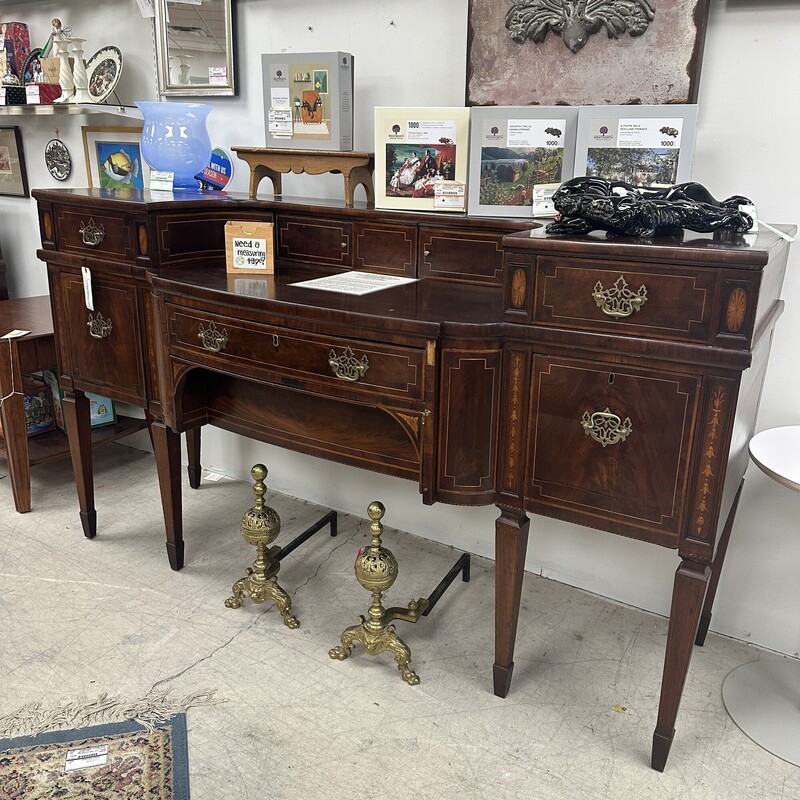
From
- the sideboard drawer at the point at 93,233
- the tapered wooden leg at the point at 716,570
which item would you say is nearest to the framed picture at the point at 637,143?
the tapered wooden leg at the point at 716,570

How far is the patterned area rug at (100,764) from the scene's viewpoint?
5.30 ft

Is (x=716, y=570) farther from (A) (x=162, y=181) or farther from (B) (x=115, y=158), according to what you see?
(B) (x=115, y=158)

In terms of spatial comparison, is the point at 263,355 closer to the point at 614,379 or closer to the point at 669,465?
the point at 614,379

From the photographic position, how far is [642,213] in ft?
4.85

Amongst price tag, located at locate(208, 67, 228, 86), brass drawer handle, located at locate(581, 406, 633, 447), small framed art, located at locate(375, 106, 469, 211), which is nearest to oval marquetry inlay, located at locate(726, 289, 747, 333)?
brass drawer handle, located at locate(581, 406, 633, 447)

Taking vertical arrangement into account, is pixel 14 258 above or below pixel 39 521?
above

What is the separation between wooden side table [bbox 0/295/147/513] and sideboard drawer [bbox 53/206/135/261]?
533 millimetres

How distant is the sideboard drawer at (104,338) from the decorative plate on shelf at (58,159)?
1.14m

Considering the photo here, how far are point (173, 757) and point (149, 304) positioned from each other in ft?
3.91

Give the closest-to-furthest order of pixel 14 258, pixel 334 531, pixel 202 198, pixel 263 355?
pixel 263 355
pixel 202 198
pixel 334 531
pixel 14 258

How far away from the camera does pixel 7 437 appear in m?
2.74

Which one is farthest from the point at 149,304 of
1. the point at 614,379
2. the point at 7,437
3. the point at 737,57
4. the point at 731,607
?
the point at 731,607

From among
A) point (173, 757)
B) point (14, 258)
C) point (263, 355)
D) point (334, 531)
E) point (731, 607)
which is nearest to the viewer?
point (173, 757)

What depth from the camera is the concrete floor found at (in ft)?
5.51
